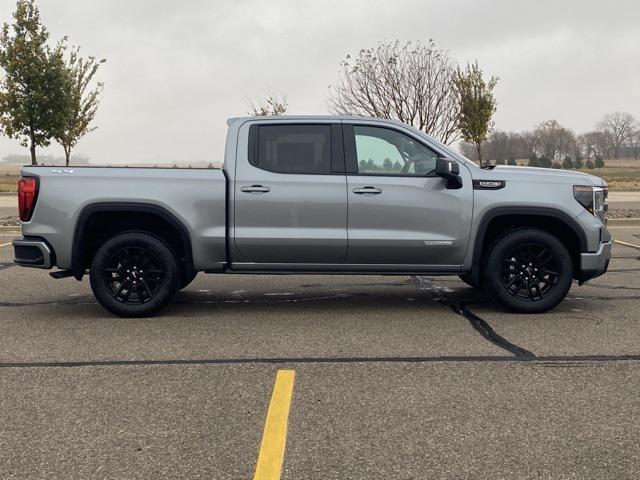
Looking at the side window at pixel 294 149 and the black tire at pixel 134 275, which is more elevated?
the side window at pixel 294 149

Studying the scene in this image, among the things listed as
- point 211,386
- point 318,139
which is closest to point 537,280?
point 318,139

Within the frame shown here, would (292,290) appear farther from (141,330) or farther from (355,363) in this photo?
(355,363)

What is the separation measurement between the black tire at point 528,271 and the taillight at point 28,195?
14.6 ft

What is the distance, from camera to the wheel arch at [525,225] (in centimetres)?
675

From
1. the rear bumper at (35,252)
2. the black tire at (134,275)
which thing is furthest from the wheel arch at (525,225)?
the rear bumper at (35,252)

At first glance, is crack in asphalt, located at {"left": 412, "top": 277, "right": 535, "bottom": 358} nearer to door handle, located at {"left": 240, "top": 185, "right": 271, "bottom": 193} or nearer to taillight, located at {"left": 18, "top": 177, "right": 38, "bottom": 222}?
door handle, located at {"left": 240, "top": 185, "right": 271, "bottom": 193}

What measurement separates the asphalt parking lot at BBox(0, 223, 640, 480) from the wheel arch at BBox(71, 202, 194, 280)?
23.3 inches

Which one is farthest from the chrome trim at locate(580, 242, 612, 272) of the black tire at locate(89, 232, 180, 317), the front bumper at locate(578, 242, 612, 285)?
the black tire at locate(89, 232, 180, 317)

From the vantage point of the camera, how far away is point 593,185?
688cm

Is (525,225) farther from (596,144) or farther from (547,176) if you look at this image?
(596,144)

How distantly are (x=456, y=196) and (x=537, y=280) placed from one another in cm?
120

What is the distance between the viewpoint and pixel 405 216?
672 cm

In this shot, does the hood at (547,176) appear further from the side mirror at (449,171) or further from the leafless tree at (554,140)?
the leafless tree at (554,140)

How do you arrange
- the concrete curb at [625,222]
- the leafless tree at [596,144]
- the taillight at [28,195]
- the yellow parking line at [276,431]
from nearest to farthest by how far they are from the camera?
the yellow parking line at [276,431]
the taillight at [28,195]
the concrete curb at [625,222]
the leafless tree at [596,144]
